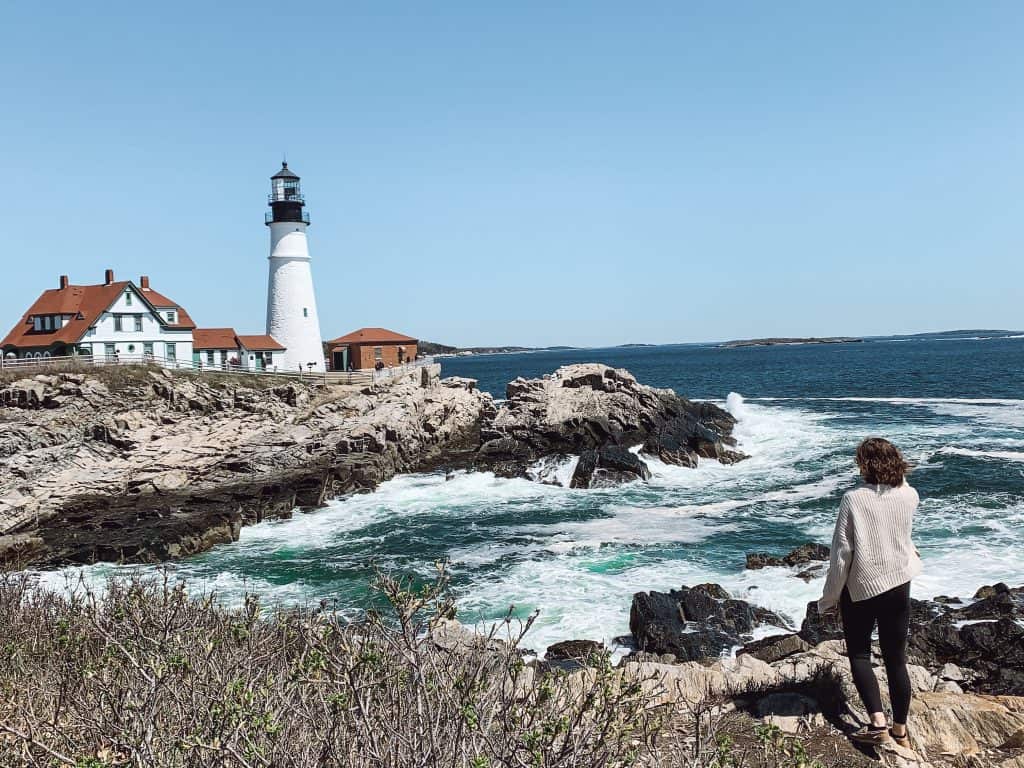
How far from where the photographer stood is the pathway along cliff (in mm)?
23391

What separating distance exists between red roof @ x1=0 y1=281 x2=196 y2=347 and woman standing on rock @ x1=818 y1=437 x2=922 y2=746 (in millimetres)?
40654

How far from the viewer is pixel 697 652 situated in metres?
12.7

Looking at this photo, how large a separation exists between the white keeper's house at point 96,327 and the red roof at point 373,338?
39.8ft

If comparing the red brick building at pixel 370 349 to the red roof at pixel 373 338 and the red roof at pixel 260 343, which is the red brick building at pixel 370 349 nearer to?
the red roof at pixel 373 338

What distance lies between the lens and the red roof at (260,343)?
147 ft

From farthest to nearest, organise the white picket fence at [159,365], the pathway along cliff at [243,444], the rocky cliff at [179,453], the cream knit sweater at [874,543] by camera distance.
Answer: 1. the white picket fence at [159,365]
2. the pathway along cliff at [243,444]
3. the rocky cliff at [179,453]
4. the cream knit sweater at [874,543]

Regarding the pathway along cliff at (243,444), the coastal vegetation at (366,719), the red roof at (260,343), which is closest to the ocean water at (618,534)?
the pathway along cliff at (243,444)

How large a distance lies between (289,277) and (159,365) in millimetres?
11048

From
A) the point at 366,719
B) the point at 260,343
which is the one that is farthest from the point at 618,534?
the point at 260,343

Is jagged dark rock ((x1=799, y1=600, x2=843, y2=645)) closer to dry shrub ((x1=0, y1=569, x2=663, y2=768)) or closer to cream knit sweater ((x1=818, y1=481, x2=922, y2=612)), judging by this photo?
cream knit sweater ((x1=818, y1=481, x2=922, y2=612))

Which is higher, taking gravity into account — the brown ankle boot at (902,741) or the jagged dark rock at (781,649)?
the brown ankle boot at (902,741)

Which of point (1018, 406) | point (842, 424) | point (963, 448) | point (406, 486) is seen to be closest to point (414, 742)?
point (406, 486)

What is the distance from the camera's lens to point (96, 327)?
128ft

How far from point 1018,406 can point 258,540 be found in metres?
43.5
